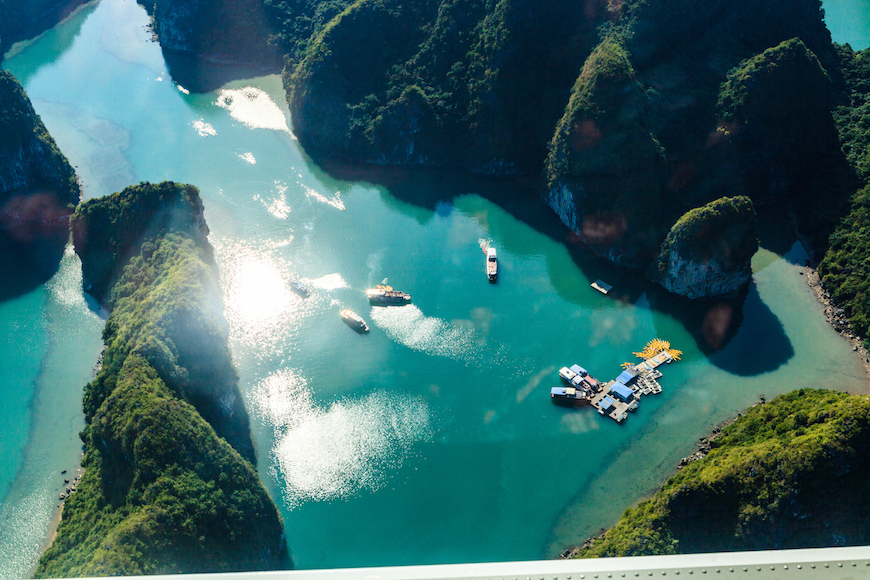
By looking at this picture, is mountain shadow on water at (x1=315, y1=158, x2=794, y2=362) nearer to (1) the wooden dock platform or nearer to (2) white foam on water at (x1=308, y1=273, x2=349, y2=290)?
(1) the wooden dock platform

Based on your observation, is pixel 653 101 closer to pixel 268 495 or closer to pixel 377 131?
pixel 377 131

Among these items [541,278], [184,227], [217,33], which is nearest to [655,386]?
[541,278]

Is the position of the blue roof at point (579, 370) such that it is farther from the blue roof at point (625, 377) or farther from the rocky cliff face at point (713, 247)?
the rocky cliff face at point (713, 247)

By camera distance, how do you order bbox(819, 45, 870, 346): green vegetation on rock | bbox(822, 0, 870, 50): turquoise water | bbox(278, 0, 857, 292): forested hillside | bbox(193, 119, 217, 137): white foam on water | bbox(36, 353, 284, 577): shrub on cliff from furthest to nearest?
bbox(822, 0, 870, 50): turquoise water → bbox(193, 119, 217, 137): white foam on water → bbox(278, 0, 857, 292): forested hillside → bbox(819, 45, 870, 346): green vegetation on rock → bbox(36, 353, 284, 577): shrub on cliff

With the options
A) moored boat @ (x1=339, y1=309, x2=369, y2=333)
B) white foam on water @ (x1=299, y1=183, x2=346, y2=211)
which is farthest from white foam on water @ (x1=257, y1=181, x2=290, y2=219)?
moored boat @ (x1=339, y1=309, x2=369, y2=333)

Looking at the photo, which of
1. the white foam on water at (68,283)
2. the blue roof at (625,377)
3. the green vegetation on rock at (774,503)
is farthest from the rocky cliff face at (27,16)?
the green vegetation on rock at (774,503)
